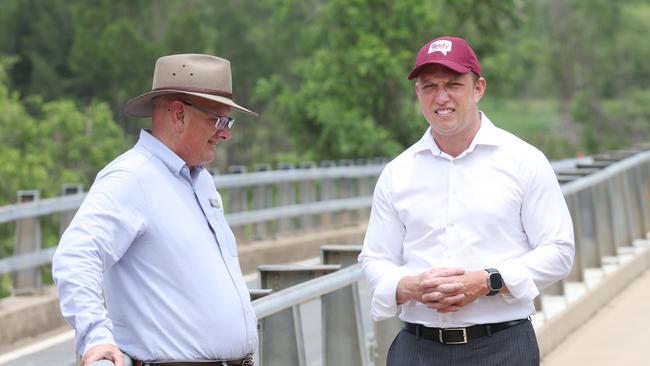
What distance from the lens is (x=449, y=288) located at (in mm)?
4996

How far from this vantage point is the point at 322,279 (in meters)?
6.30

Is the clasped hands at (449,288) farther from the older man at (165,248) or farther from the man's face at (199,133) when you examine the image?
the man's face at (199,133)

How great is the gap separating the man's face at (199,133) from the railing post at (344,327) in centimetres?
230

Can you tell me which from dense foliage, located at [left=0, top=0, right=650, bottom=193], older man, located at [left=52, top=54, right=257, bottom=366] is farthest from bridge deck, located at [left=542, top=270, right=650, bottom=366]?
dense foliage, located at [left=0, top=0, right=650, bottom=193]

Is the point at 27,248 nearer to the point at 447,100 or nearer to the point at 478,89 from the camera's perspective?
the point at 478,89

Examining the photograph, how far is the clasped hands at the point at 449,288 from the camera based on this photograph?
5.01m

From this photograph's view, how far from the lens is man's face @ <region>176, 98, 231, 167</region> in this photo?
4.61 m

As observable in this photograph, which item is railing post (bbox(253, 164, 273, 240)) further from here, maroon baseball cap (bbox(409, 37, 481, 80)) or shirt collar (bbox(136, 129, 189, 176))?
shirt collar (bbox(136, 129, 189, 176))

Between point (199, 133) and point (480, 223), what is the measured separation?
1.05 metres

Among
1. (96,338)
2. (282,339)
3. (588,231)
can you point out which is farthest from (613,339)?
(96,338)

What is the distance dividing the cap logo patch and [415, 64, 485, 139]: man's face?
0.05 metres

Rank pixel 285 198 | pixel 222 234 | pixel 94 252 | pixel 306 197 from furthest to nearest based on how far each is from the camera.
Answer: pixel 306 197
pixel 285 198
pixel 222 234
pixel 94 252

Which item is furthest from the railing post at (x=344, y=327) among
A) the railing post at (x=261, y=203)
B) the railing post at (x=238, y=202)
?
the railing post at (x=261, y=203)

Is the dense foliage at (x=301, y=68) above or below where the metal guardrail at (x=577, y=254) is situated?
above
